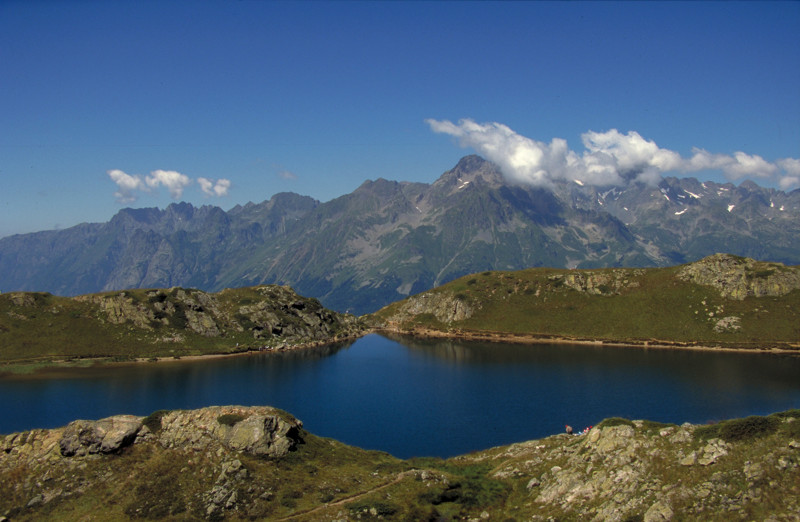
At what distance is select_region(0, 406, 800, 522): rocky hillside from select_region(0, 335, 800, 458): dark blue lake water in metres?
29.8

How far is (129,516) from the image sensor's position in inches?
1729

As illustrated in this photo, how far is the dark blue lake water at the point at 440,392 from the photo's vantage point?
9244 cm

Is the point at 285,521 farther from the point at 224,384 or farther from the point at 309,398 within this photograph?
the point at 224,384

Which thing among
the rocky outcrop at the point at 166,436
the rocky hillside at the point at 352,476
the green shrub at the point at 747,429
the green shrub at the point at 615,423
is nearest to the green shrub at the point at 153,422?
the rocky outcrop at the point at 166,436

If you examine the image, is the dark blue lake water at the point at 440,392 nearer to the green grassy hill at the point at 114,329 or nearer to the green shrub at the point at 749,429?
the green grassy hill at the point at 114,329

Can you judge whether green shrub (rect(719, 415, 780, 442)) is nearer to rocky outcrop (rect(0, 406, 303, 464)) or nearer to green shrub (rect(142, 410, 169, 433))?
rocky outcrop (rect(0, 406, 303, 464))

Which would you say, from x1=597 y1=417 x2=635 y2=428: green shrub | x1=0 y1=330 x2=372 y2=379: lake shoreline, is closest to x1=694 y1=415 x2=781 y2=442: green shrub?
x1=597 y1=417 x2=635 y2=428: green shrub

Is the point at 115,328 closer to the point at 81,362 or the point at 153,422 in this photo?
the point at 81,362

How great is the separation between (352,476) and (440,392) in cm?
7204

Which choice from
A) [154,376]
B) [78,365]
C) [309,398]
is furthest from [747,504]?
[78,365]

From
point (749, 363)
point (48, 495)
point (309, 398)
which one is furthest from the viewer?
point (749, 363)

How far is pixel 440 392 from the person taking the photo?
12212cm

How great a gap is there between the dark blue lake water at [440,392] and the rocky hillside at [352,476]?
97.7 feet

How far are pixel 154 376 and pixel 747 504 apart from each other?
139 m
